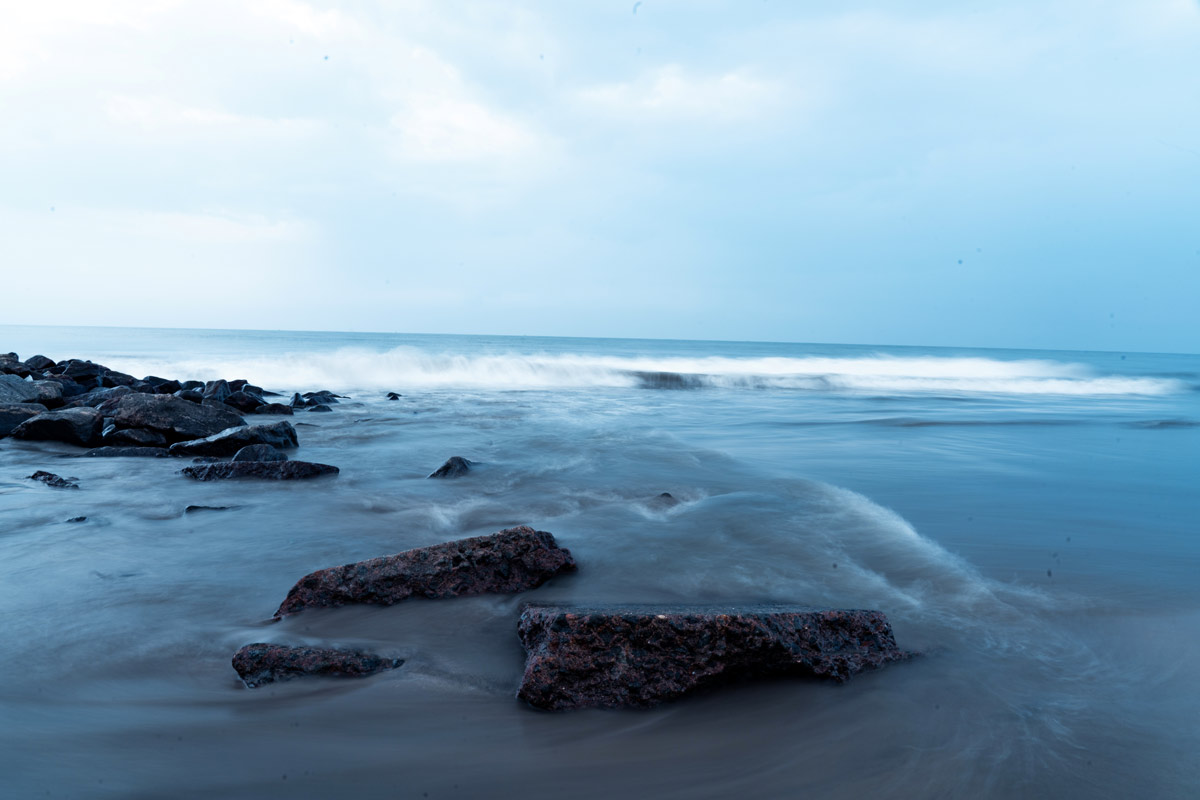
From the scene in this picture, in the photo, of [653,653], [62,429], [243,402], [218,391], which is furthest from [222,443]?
[653,653]

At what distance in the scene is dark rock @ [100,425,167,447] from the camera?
8.23 meters

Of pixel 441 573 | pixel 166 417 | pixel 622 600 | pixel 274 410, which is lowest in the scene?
pixel 274 410

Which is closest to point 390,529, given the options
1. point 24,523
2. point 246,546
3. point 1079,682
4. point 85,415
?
point 246,546

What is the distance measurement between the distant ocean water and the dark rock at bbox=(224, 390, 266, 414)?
193 inches

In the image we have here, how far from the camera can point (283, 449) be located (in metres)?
8.34

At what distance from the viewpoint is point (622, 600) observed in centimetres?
354

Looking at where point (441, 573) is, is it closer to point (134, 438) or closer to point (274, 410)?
point (134, 438)

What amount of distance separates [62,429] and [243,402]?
15.8 feet

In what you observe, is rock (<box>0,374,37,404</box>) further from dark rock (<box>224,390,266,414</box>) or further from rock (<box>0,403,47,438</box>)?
dark rock (<box>224,390,266,414</box>)

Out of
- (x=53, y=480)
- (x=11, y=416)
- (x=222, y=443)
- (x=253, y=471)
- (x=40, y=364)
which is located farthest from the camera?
(x=40, y=364)

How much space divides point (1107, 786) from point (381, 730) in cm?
243

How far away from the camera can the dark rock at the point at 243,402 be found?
42.8ft

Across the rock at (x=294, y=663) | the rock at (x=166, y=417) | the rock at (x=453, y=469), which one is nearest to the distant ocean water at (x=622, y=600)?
the rock at (x=294, y=663)

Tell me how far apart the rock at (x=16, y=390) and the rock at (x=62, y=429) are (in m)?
2.07
